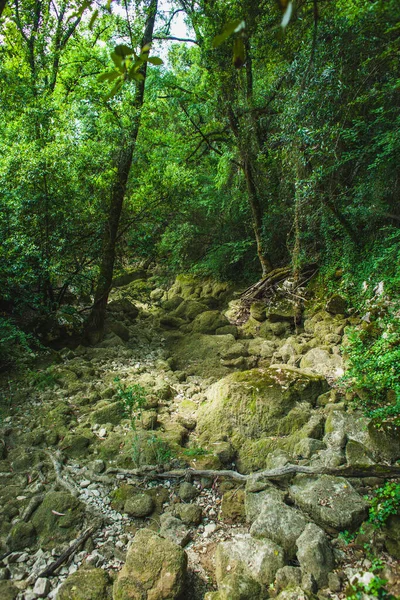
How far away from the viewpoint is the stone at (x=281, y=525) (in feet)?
8.86

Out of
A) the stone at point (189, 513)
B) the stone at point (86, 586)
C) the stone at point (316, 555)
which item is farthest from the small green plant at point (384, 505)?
the stone at point (86, 586)

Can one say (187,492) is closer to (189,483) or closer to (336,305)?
(189,483)

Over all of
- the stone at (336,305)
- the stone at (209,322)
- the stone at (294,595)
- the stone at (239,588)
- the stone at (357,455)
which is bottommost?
the stone at (239,588)

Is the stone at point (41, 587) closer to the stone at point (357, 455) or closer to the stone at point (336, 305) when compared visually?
the stone at point (357, 455)

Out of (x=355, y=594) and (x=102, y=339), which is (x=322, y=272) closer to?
(x=102, y=339)

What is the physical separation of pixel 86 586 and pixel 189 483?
4.31 ft

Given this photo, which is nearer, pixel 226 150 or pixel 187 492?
pixel 187 492

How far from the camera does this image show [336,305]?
670 centimetres

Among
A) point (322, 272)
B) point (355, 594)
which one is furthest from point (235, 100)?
point (355, 594)

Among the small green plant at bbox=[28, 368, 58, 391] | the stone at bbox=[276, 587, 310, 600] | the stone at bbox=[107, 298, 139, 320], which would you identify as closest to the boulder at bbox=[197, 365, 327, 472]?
the stone at bbox=[276, 587, 310, 600]

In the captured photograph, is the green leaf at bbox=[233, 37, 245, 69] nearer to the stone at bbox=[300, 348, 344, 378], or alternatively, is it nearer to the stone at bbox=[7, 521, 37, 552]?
the stone at bbox=[7, 521, 37, 552]

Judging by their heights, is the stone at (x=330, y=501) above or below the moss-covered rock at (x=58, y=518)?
above

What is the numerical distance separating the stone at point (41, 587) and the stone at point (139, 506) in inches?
32.8

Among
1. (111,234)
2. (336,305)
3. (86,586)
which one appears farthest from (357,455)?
(111,234)
